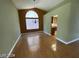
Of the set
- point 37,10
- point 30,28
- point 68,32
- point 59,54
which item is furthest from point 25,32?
point 59,54

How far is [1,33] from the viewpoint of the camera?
2705 mm

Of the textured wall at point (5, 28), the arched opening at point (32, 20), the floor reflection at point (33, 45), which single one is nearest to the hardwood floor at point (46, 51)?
the floor reflection at point (33, 45)

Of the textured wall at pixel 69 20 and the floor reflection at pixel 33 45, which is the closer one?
the floor reflection at pixel 33 45

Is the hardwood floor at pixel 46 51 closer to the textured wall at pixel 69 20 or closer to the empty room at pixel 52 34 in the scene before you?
the empty room at pixel 52 34

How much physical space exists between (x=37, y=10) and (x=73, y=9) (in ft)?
12.5

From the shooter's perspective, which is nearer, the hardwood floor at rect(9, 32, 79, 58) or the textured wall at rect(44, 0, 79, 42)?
the hardwood floor at rect(9, 32, 79, 58)

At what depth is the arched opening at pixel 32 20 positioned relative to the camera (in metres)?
7.58

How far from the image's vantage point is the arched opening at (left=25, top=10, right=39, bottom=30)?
24.9 feet

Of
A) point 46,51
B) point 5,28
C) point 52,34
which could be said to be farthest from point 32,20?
point 5,28

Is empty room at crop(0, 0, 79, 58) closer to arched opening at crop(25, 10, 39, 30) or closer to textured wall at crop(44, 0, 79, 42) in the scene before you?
textured wall at crop(44, 0, 79, 42)

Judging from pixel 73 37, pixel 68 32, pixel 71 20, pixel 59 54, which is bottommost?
pixel 59 54

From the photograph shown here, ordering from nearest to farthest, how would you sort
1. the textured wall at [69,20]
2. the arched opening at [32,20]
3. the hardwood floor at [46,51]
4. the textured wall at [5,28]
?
the textured wall at [5,28] → the hardwood floor at [46,51] → the textured wall at [69,20] → the arched opening at [32,20]

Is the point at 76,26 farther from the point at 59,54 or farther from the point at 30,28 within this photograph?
the point at 30,28

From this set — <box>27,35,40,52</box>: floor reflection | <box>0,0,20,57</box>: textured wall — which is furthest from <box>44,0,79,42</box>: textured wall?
<box>0,0,20,57</box>: textured wall
